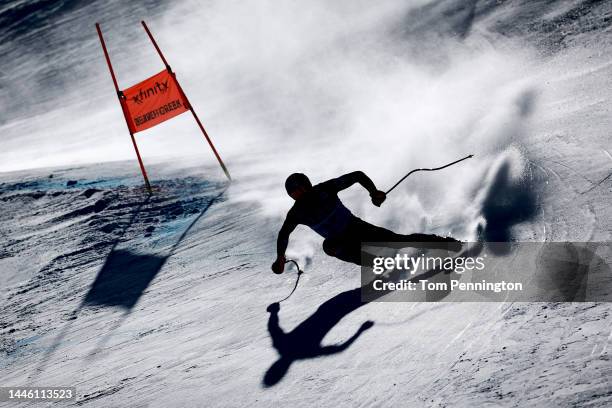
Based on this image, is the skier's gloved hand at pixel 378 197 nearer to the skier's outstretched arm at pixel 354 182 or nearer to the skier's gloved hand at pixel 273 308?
the skier's outstretched arm at pixel 354 182

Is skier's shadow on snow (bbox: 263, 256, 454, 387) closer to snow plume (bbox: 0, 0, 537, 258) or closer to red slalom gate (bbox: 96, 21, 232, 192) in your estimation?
snow plume (bbox: 0, 0, 537, 258)

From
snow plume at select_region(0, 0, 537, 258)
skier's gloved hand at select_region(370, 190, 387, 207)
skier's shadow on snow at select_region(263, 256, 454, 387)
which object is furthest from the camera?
snow plume at select_region(0, 0, 537, 258)

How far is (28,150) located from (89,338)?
38.7 feet

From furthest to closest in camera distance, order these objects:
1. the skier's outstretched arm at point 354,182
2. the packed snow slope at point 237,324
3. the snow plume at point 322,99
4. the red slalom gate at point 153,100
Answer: the red slalom gate at point 153,100, the snow plume at point 322,99, the skier's outstretched arm at point 354,182, the packed snow slope at point 237,324

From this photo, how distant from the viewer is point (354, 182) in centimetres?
586

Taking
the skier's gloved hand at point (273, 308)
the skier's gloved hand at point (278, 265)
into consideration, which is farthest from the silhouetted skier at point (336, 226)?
the skier's gloved hand at point (273, 308)

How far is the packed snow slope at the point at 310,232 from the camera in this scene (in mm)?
4434

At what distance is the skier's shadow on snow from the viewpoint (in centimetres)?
495

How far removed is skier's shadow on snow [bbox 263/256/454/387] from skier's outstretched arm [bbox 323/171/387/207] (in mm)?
711

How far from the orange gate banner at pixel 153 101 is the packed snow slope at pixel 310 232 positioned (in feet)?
4.10

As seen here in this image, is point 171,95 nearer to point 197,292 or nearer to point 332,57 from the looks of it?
point 197,292

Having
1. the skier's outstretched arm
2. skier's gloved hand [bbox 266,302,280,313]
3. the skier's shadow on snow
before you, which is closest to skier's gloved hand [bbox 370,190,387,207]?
the skier's outstretched arm

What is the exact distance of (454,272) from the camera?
5.42 m

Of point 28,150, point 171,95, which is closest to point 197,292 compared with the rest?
point 171,95
